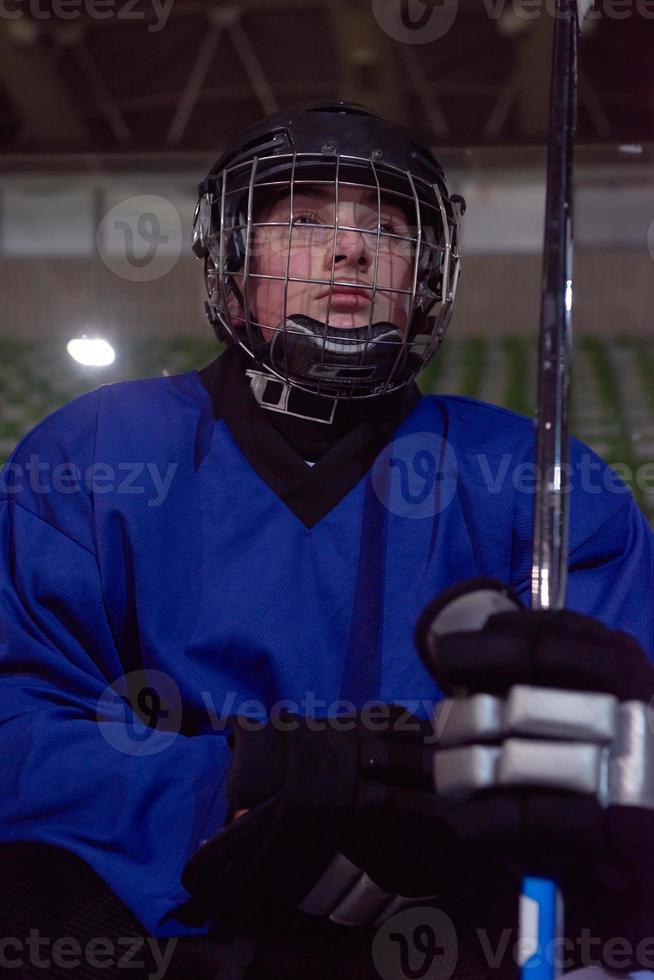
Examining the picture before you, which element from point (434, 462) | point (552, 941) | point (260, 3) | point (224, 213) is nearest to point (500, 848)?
point (552, 941)

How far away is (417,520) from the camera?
123 cm

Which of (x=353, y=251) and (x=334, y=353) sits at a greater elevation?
(x=353, y=251)

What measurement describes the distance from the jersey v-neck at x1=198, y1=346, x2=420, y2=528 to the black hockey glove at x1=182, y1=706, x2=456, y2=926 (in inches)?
13.0

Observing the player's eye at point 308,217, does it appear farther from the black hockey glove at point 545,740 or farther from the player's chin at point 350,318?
the black hockey glove at point 545,740

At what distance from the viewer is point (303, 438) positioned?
1.29 metres

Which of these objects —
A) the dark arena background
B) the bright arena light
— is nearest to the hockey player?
the bright arena light

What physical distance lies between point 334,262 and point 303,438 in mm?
202

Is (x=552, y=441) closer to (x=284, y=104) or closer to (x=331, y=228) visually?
(x=331, y=228)

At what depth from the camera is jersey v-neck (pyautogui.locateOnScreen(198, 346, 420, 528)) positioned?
1228 millimetres

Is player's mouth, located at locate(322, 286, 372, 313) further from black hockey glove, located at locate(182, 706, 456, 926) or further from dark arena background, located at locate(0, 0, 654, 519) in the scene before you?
dark arena background, located at locate(0, 0, 654, 519)

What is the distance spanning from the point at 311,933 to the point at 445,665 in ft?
1.25

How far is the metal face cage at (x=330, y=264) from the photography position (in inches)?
47.9

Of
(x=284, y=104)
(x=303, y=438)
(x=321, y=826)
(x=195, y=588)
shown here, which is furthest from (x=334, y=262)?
(x=284, y=104)

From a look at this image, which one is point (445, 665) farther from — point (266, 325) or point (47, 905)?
point (266, 325)
